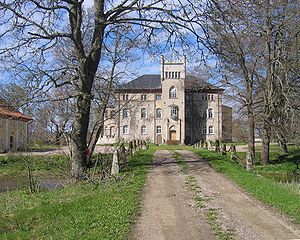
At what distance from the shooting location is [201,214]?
898 cm

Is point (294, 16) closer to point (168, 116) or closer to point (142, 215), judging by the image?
point (142, 215)

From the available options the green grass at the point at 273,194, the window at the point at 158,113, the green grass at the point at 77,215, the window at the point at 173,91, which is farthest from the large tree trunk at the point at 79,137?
the window at the point at 158,113

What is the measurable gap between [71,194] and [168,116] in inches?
2222

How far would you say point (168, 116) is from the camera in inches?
2685

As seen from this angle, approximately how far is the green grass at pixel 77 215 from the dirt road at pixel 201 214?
37 centimetres

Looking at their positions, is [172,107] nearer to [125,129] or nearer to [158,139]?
[158,139]

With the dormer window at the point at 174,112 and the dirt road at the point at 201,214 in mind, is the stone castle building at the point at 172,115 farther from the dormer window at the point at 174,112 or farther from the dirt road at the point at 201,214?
the dirt road at the point at 201,214

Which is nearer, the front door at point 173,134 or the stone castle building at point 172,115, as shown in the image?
the stone castle building at point 172,115

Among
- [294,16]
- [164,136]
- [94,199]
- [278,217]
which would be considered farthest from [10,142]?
[278,217]

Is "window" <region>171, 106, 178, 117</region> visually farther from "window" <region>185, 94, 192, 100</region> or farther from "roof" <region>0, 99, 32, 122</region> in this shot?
"roof" <region>0, 99, 32, 122</region>

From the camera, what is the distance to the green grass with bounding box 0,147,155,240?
742 cm

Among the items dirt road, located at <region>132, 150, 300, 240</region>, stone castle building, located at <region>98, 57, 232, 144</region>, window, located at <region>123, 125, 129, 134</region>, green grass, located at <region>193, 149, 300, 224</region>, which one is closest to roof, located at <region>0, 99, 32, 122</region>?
dirt road, located at <region>132, 150, 300, 240</region>

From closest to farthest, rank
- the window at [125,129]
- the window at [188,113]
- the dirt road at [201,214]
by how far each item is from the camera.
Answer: the dirt road at [201,214] < the window at [125,129] < the window at [188,113]

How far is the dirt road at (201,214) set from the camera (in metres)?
7.41
